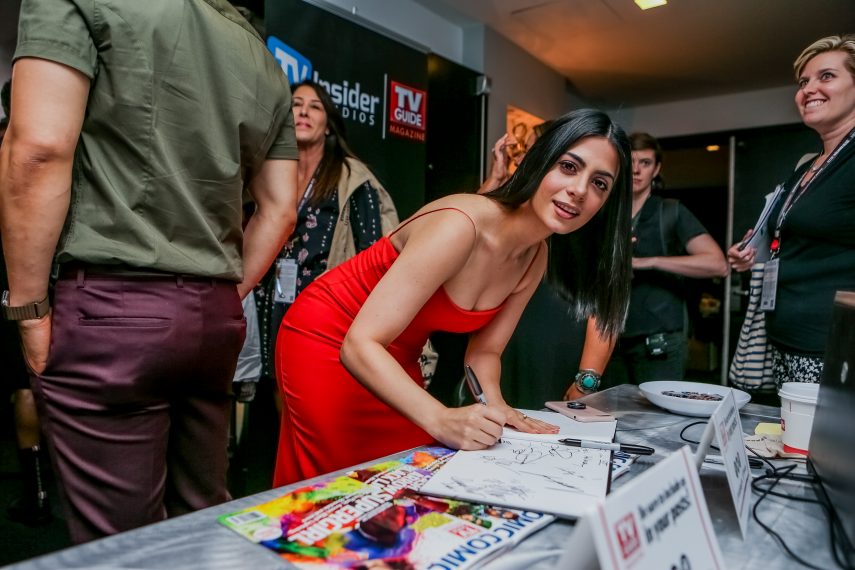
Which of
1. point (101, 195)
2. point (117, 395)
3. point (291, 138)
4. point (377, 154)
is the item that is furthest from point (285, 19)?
point (117, 395)

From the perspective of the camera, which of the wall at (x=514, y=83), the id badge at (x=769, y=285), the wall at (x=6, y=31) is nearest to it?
the id badge at (x=769, y=285)

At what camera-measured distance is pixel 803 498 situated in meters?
0.76

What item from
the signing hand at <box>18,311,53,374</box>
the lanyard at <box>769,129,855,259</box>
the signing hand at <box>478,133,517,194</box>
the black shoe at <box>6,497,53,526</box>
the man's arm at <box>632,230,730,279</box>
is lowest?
the black shoe at <box>6,497,53,526</box>

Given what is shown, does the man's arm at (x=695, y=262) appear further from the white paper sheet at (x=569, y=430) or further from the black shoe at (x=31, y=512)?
the black shoe at (x=31, y=512)

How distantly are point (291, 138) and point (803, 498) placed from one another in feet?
3.76

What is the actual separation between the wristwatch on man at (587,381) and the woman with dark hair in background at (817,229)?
0.48 metres

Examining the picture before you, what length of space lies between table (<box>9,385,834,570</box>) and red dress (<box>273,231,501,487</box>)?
22.7 inches

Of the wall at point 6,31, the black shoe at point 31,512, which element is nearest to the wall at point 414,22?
the wall at point 6,31

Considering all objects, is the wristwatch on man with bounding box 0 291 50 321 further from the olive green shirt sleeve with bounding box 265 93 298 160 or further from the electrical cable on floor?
the electrical cable on floor

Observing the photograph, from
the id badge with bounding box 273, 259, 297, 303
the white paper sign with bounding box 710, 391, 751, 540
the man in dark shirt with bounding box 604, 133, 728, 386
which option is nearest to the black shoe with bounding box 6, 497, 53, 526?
the id badge with bounding box 273, 259, 297, 303

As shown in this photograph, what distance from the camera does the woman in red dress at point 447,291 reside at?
105 cm

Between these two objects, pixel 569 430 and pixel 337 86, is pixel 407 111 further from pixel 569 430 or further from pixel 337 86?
pixel 569 430

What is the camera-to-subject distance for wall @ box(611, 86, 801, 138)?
16.7ft

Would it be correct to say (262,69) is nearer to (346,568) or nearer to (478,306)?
(478,306)
